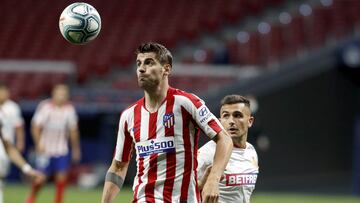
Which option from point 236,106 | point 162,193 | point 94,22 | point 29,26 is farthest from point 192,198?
point 29,26

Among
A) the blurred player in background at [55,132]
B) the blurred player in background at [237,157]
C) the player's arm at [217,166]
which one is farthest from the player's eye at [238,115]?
the blurred player in background at [55,132]

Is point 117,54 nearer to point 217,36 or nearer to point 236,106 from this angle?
point 217,36

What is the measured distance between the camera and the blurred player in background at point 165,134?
5523 millimetres

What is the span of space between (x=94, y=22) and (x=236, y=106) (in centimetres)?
132

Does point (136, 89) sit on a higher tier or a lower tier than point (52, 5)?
lower

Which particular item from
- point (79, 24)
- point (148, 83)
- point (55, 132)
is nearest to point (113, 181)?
point (148, 83)

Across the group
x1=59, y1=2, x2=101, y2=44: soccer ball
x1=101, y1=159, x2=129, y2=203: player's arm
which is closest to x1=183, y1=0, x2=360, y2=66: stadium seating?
x1=59, y1=2, x2=101, y2=44: soccer ball

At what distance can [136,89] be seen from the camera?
20484mm

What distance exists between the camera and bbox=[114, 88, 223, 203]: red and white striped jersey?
5543 millimetres

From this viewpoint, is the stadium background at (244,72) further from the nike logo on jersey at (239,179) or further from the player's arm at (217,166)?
the player's arm at (217,166)

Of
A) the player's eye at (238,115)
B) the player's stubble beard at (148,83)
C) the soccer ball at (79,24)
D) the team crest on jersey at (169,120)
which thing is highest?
the soccer ball at (79,24)

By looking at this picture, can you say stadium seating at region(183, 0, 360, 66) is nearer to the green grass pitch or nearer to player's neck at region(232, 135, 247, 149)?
the green grass pitch

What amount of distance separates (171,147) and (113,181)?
0.54 meters

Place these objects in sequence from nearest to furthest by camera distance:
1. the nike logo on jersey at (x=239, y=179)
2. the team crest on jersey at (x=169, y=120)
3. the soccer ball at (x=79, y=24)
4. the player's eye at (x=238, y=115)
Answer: the team crest on jersey at (x=169, y=120) → the soccer ball at (x=79, y=24) → the nike logo on jersey at (x=239, y=179) → the player's eye at (x=238, y=115)
